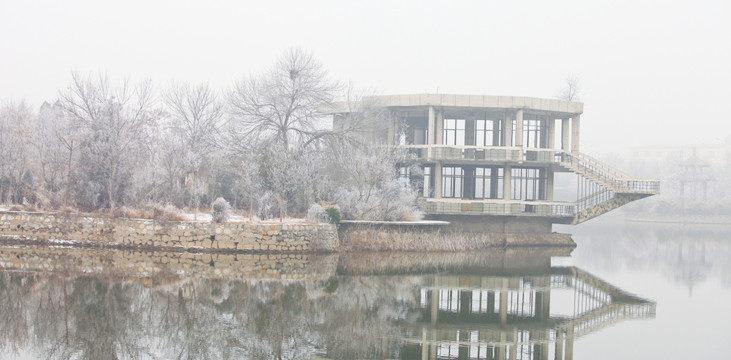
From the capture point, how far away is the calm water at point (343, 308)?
13992mm

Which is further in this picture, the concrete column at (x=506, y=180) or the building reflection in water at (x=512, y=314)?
the concrete column at (x=506, y=180)

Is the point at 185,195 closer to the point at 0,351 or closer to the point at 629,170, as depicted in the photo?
the point at 0,351

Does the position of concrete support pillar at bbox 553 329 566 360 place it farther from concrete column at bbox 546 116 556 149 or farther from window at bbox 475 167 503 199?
window at bbox 475 167 503 199

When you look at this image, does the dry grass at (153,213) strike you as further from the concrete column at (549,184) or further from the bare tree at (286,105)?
the concrete column at (549,184)

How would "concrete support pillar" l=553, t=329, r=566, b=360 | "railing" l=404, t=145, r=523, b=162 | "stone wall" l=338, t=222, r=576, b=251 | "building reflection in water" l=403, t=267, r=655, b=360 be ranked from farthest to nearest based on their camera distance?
"railing" l=404, t=145, r=523, b=162 < "stone wall" l=338, t=222, r=576, b=251 < "building reflection in water" l=403, t=267, r=655, b=360 < "concrete support pillar" l=553, t=329, r=566, b=360

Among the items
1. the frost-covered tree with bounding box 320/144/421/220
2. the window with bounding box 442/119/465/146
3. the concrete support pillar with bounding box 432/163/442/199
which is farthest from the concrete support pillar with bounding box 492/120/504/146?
the frost-covered tree with bounding box 320/144/421/220

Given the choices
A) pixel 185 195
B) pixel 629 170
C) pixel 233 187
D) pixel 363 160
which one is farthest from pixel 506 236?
pixel 629 170

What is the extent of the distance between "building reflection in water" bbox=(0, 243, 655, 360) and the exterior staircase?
1265cm

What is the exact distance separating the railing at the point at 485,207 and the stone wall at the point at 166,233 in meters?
9.76

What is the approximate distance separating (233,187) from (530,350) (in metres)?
24.7

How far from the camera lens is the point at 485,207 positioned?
1491 inches

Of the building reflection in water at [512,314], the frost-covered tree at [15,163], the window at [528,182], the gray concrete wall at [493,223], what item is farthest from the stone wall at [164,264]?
the window at [528,182]

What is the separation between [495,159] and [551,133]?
200 inches

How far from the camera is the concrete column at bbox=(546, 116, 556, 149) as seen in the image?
40.9m
